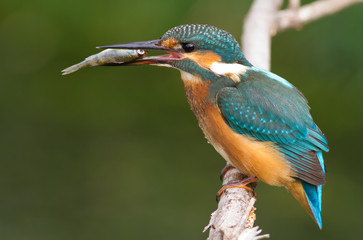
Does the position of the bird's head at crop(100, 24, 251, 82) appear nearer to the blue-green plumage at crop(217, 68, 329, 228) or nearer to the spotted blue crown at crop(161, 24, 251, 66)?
the spotted blue crown at crop(161, 24, 251, 66)

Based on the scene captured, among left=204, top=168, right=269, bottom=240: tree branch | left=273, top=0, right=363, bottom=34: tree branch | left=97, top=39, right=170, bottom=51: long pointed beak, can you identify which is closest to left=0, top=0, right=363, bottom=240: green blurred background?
left=273, top=0, right=363, bottom=34: tree branch

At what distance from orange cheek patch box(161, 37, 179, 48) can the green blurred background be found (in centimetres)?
94

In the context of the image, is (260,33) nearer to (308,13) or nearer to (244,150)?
(308,13)

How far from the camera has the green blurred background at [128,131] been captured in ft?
11.4

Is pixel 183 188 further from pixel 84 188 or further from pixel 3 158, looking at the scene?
pixel 3 158

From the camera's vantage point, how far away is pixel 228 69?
8.69 ft

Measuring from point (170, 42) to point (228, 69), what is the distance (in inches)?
11.5

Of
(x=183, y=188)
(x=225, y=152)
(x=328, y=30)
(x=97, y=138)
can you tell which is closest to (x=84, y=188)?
(x=97, y=138)

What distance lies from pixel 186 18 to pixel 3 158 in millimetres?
1378

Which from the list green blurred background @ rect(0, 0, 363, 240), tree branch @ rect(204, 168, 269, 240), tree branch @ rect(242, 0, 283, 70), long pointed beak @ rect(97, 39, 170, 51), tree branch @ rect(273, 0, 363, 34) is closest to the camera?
tree branch @ rect(204, 168, 269, 240)

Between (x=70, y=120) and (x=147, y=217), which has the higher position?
(x=70, y=120)

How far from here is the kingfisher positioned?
2.56 meters

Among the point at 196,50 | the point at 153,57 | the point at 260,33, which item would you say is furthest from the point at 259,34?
the point at 153,57

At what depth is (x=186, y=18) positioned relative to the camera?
3.55 metres
